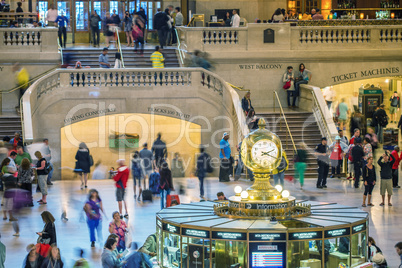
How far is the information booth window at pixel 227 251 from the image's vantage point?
848 cm

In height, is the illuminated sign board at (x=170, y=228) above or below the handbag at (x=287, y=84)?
below

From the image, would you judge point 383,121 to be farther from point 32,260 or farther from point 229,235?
point 229,235

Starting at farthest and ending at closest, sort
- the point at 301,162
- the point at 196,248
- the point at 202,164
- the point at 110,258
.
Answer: the point at 301,162 → the point at 202,164 → the point at 110,258 → the point at 196,248

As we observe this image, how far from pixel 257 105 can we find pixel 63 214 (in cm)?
1387

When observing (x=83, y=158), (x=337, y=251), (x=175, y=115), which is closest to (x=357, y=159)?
(x=175, y=115)

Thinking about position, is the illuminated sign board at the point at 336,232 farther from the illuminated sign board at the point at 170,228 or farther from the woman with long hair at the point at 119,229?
the woman with long hair at the point at 119,229

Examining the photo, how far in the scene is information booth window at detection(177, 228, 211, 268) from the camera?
861cm

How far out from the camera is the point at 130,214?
18.0 metres

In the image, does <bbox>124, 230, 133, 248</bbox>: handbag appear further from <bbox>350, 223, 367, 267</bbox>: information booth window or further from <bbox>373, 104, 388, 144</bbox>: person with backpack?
<bbox>373, 104, 388, 144</bbox>: person with backpack

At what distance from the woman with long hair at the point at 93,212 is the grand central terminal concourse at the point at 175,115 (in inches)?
1.2

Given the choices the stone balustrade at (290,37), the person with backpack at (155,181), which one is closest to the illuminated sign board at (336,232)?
the person with backpack at (155,181)

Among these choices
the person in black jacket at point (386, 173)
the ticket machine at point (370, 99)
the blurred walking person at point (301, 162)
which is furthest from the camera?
the ticket machine at point (370, 99)

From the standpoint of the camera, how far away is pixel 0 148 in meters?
22.2

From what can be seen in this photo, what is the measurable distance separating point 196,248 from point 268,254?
2.71 ft
